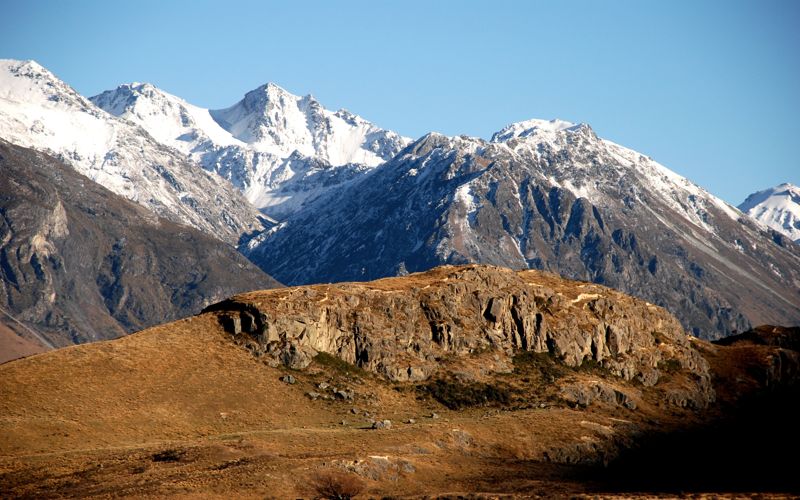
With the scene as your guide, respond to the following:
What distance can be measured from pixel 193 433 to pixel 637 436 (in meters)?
72.9

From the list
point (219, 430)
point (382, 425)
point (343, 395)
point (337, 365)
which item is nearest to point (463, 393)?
point (337, 365)

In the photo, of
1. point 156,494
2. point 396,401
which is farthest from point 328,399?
point 156,494

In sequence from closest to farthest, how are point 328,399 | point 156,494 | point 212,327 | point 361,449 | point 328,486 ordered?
1. point 156,494
2. point 328,486
3. point 361,449
4. point 328,399
5. point 212,327

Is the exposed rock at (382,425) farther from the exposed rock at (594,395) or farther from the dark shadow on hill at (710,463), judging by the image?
the exposed rock at (594,395)

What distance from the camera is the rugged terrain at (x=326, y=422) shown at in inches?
5148

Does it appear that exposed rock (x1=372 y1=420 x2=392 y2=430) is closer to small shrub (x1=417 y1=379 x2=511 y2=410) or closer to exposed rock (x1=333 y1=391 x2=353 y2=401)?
exposed rock (x1=333 y1=391 x2=353 y2=401)

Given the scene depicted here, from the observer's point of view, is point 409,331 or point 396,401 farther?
point 409,331

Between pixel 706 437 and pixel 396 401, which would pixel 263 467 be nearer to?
pixel 396 401

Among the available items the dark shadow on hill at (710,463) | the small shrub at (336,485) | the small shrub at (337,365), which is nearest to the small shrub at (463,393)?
the small shrub at (337,365)

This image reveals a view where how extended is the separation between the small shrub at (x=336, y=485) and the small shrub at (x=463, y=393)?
49.4 metres

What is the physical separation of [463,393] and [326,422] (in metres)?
29.9

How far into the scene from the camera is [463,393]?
18412 centimetres

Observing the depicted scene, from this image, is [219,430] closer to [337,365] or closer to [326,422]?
[326,422]

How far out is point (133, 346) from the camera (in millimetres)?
173375
